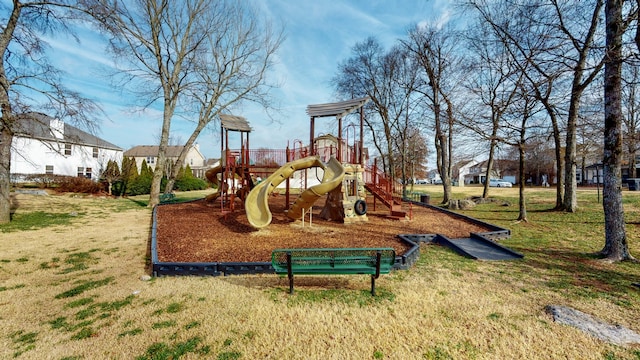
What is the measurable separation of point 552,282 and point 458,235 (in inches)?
176

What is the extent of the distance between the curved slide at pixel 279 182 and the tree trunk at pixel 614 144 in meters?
7.39

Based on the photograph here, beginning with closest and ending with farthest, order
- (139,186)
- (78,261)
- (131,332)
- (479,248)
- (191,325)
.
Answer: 1. (131,332)
2. (191,325)
3. (78,261)
4. (479,248)
5. (139,186)

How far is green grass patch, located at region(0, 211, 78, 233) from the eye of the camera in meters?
11.2

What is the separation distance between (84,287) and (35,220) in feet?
36.0

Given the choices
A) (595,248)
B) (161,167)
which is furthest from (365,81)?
(595,248)

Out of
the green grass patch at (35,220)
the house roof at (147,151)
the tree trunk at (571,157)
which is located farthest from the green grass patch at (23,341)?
the house roof at (147,151)

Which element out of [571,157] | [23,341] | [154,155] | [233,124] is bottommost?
[23,341]

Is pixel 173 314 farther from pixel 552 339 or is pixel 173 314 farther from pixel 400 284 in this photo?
pixel 552 339

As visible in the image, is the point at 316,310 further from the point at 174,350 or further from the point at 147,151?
the point at 147,151

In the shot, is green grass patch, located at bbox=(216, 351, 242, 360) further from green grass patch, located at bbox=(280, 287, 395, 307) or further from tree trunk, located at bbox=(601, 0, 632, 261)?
tree trunk, located at bbox=(601, 0, 632, 261)

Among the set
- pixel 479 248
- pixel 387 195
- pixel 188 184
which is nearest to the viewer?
pixel 479 248

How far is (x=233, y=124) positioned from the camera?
16125 millimetres

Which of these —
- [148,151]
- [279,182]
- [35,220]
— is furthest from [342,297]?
[148,151]

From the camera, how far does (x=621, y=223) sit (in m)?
6.82
